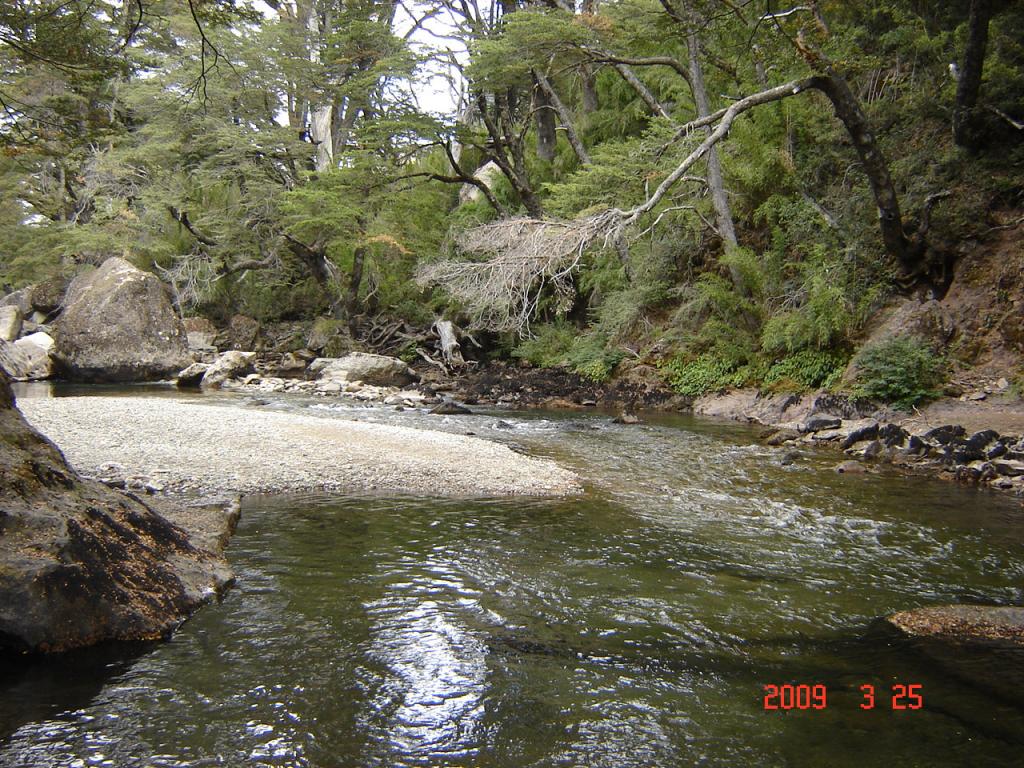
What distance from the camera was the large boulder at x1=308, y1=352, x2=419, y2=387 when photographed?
1784 cm

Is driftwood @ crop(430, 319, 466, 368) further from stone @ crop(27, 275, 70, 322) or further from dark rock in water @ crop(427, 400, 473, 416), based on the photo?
stone @ crop(27, 275, 70, 322)

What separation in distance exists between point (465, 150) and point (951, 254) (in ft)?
58.8

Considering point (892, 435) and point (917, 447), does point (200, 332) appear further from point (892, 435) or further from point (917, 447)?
point (917, 447)

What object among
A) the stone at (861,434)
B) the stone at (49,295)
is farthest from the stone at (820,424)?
the stone at (49,295)

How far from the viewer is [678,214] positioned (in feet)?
52.4

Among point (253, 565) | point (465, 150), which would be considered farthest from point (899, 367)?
point (465, 150)

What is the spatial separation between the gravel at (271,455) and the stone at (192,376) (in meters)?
7.37

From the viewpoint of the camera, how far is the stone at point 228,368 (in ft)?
57.6

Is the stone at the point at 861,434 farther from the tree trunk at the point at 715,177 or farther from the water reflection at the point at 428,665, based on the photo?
the water reflection at the point at 428,665

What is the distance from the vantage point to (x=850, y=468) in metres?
8.18

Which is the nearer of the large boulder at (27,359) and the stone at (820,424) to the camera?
the stone at (820,424)
